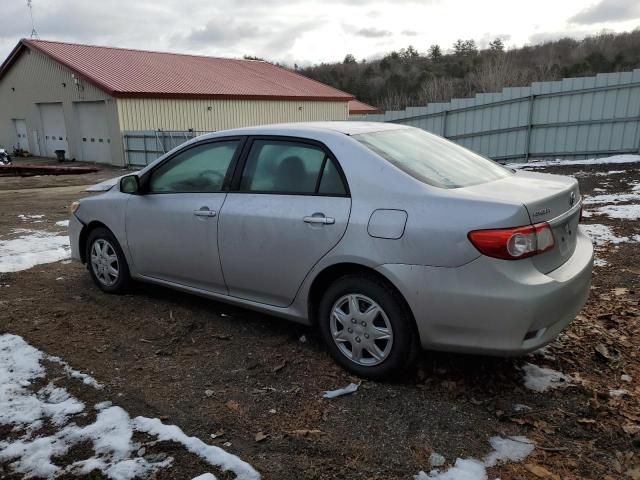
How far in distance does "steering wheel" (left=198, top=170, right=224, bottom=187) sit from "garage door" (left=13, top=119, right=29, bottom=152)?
30055 mm

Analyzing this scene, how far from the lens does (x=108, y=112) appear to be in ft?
76.1

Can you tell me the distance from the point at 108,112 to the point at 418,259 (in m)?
23.1

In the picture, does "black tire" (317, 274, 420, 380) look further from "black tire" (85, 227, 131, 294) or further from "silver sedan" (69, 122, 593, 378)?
"black tire" (85, 227, 131, 294)

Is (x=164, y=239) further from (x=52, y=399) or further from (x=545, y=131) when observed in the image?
(x=545, y=131)

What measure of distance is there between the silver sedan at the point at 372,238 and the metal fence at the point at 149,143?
56.5 feet

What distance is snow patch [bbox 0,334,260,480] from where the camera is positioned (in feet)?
8.67

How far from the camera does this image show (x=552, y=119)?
14.5 metres

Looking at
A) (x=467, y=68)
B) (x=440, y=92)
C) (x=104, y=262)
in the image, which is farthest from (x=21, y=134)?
(x=467, y=68)

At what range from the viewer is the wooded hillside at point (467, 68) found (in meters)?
40.9

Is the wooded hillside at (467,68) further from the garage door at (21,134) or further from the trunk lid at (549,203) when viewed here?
the trunk lid at (549,203)

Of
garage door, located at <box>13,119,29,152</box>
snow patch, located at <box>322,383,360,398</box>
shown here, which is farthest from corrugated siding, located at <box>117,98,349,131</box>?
snow patch, located at <box>322,383,360,398</box>

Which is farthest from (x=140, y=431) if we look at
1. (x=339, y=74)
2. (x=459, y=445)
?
(x=339, y=74)

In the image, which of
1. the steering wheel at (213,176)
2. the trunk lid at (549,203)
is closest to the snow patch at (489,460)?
the trunk lid at (549,203)

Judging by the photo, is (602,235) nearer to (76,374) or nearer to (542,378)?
(542,378)
